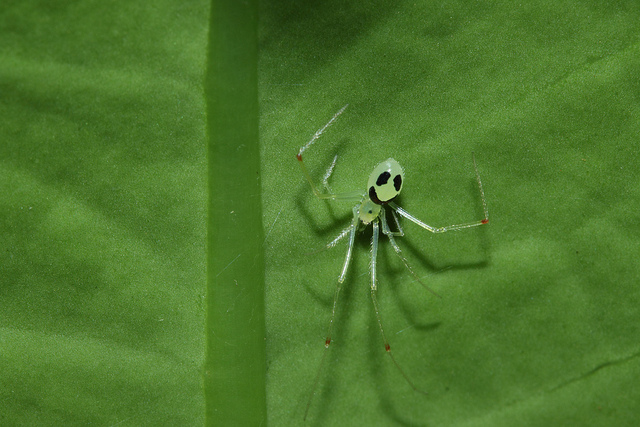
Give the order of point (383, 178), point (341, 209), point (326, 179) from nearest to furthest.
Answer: point (383, 178) → point (326, 179) → point (341, 209)

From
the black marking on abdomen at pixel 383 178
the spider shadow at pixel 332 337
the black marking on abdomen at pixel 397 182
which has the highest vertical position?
the black marking on abdomen at pixel 383 178

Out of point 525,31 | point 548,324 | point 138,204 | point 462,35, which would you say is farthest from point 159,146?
point 548,324

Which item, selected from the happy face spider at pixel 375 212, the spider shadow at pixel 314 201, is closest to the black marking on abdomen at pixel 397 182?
the happy face spider at pixel 375 212

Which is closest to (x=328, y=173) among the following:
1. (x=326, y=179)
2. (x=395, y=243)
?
(x=326, y=179)

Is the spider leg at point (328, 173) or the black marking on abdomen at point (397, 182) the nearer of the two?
the black marking on abdomen at point (397, 182)

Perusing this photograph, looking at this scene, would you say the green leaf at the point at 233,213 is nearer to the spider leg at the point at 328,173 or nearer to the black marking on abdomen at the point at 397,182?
the spider leg at the point at 328,173

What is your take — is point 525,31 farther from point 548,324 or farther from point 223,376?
point 223,376

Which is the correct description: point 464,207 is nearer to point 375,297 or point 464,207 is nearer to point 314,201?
point 375,297

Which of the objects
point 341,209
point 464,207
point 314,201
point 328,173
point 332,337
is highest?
point 328,173

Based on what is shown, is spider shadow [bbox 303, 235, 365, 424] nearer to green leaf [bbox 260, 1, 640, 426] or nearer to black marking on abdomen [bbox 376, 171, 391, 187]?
green leaf [bbox 260, 1, 640, 426]
